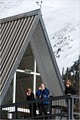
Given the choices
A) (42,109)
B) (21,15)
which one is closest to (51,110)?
(42,109)

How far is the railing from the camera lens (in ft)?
51.4

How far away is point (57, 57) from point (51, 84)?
1.13 metres

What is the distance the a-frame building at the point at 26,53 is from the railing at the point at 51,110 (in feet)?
1.82

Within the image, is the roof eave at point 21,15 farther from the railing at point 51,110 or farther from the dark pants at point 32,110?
the dark pants at point 32,110

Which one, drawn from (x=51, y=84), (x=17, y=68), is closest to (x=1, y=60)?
(x=17, y=68)

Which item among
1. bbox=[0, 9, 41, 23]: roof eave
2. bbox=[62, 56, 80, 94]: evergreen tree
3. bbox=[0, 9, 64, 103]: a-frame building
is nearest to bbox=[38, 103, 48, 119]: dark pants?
bbox=[0, 9, 64, 103]: a-frame building

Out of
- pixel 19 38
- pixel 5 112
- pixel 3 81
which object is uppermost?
pixel 19 38

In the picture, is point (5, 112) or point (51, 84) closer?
point (5, 112)

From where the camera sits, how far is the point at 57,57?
20.5 m

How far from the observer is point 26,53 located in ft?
65.9

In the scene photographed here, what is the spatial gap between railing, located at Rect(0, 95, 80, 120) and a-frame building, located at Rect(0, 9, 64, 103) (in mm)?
554

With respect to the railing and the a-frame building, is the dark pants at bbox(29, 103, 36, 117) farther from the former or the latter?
the a-frame building

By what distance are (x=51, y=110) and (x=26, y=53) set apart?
14.0ft

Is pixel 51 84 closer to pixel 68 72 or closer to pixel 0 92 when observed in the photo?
pixel 68 72
